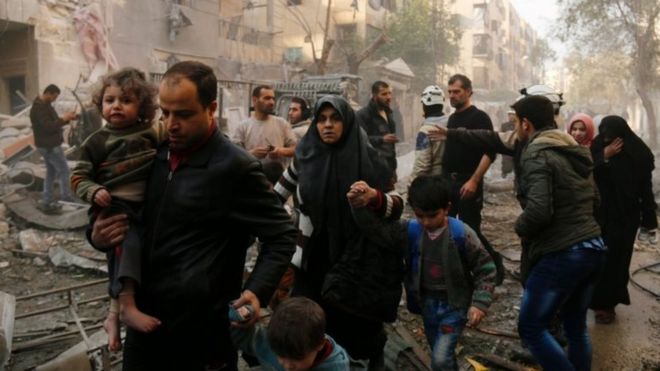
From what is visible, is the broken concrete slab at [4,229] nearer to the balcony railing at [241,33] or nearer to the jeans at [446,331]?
the jeans at [446,331]

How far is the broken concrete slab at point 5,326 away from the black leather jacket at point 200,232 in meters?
1.52

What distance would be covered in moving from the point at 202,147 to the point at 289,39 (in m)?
23.6

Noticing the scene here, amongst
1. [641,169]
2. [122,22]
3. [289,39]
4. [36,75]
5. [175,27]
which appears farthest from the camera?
[289,39]

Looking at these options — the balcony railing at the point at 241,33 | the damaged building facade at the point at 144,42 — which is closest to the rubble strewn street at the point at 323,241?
the damaged building facade at the point at 144,42

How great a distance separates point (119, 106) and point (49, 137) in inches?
273

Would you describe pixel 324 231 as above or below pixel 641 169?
below

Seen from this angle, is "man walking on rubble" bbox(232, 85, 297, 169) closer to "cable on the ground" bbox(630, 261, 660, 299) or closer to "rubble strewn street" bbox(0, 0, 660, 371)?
"rubble strewn street" bbox(0, 0, 660, 371)

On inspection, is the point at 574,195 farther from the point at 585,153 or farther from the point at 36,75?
the point at 36,75

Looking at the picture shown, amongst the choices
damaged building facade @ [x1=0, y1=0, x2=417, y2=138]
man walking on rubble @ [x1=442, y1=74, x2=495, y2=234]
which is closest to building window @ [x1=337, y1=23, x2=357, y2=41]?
damaged building facade @ [x1=0, y1=0, x2=417, y2=138]

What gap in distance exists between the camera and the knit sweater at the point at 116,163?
1621 mm

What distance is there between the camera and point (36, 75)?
36.4 ft

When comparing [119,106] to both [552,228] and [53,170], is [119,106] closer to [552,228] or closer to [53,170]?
[552,228]

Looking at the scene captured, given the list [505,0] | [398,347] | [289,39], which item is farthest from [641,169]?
[505,0]

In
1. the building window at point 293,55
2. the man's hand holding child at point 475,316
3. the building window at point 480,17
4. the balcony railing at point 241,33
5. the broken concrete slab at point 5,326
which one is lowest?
the broken concrete slab at point 5,326
